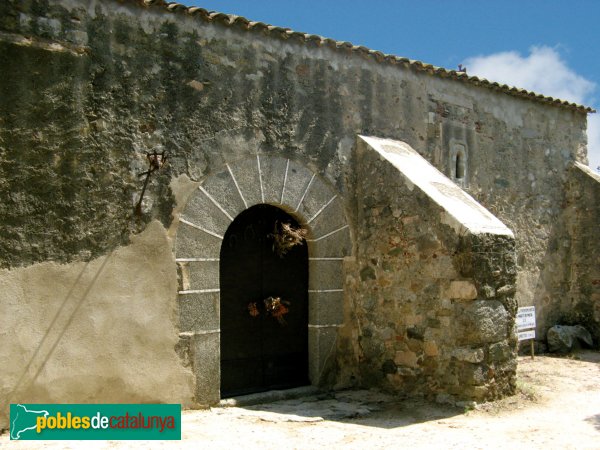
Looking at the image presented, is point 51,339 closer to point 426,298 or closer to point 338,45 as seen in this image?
point 426,298

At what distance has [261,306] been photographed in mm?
6430

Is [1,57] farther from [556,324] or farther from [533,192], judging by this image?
[556,324]

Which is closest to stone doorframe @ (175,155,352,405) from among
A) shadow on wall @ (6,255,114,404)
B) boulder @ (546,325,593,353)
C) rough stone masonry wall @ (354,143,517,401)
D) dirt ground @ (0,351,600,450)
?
rough stone masonry wall @ (354,143,517,401)

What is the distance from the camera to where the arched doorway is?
6.22 metres

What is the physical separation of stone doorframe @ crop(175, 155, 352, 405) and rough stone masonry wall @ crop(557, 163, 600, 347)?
14.2 ft

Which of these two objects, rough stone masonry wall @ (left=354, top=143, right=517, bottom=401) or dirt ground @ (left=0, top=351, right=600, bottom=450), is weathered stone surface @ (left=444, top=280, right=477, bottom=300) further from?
dirt ground @ (left=0, top=351, right=600, bottom=450)

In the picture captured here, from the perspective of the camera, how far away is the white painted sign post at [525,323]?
25.9 feet

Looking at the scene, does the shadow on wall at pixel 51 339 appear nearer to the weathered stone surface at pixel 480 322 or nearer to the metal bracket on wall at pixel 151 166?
the metal bracket on wall at pixel 151 166

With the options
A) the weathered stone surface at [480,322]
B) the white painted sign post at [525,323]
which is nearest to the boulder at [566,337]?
the white painted sign post at [525,323]

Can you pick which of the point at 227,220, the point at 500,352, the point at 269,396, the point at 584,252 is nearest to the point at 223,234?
the point at 227,220

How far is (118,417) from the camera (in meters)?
5.22

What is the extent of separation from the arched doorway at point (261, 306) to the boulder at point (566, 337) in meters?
4.03

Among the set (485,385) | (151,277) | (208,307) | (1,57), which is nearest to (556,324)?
(485,385)

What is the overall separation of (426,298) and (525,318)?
2.49 m
